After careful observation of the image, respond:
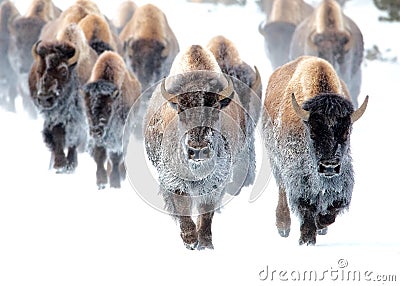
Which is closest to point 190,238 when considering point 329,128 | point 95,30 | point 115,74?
point 329,128

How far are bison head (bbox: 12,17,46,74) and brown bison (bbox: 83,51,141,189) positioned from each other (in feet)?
18.4

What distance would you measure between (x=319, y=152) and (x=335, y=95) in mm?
423

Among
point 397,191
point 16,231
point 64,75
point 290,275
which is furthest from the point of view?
point 64,75

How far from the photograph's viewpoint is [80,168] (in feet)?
36.3

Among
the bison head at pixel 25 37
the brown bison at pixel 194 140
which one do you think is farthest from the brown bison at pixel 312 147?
the bison head at pixel 25 37

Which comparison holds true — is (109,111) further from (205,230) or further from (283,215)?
(205,230)

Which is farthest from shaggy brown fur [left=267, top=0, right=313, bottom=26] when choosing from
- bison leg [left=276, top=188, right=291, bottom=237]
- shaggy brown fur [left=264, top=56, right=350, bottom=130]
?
bison leg [left=276, top=188, right=291, bottom=237]

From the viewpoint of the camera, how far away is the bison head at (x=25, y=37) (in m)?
15.6

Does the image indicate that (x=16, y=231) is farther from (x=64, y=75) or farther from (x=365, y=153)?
(x=365, y=153)

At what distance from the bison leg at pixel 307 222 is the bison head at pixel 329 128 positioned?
40 centimetres

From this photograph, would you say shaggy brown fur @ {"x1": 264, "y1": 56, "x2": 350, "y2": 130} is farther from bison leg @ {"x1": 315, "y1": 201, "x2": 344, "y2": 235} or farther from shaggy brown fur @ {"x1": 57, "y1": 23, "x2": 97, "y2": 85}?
shaggy brown fur @ {"x1": 57, "y1": 23, "x2": 97, "y2": 85}

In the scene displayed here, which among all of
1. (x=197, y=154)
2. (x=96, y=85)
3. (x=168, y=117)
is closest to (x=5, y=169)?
(x=96, y=85)

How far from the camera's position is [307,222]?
659cm

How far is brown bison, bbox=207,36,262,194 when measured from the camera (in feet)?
26.5
